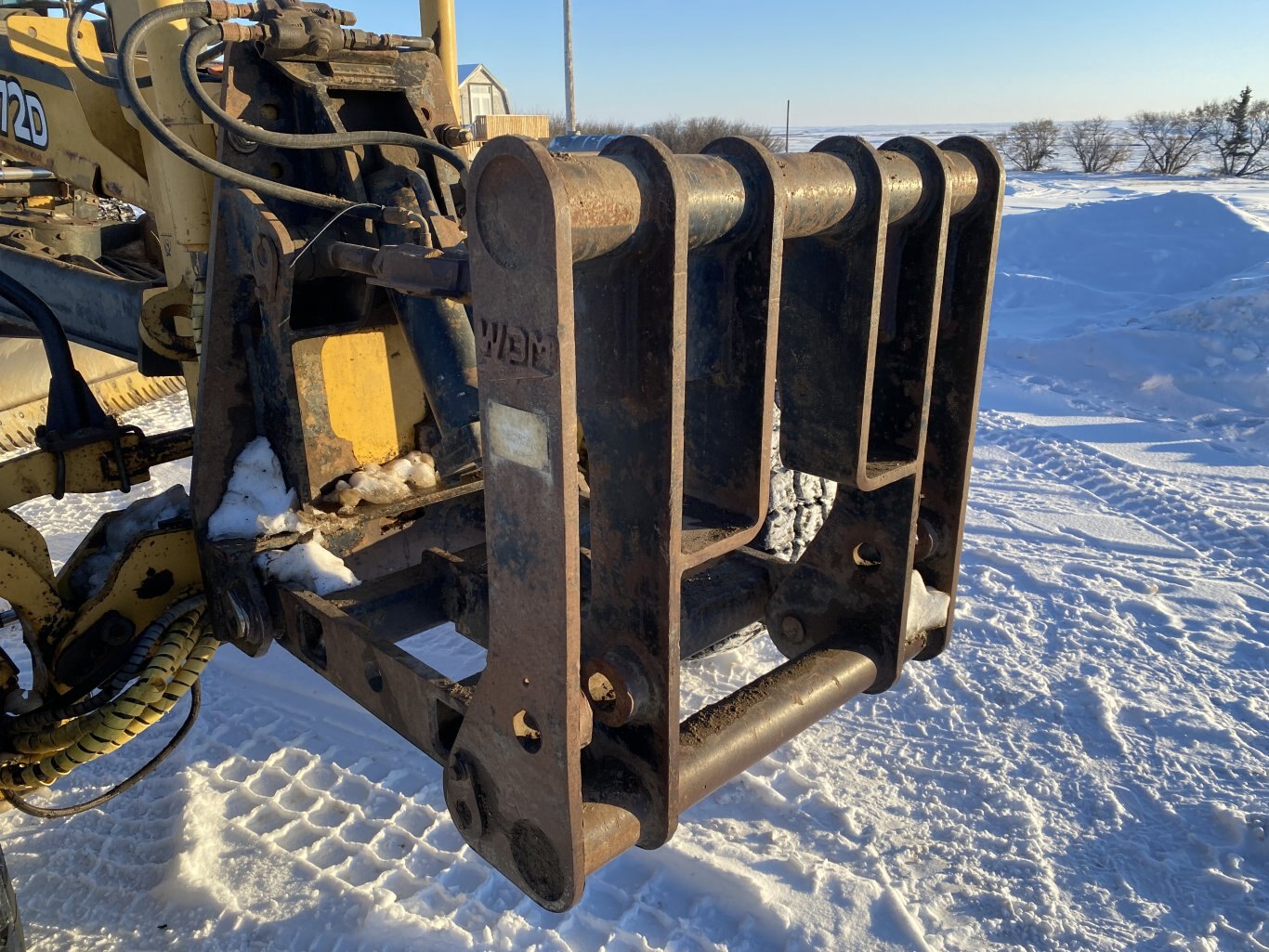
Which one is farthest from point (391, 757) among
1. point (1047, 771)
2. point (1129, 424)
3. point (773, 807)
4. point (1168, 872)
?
point (1129, 424)

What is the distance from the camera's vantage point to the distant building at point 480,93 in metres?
32.8

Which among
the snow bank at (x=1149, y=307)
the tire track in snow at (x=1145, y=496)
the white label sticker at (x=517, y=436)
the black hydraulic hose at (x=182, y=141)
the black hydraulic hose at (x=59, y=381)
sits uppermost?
the black hydraulic hose at (x=182, y=141)

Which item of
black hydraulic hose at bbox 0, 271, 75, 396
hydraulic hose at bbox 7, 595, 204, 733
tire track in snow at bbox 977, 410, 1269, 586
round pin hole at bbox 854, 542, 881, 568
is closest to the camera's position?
round pin hole at bbox 854, 542, 881, 568

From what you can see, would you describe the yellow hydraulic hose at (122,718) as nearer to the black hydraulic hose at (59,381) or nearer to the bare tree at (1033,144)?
the black hydraulic hose at (59,381)

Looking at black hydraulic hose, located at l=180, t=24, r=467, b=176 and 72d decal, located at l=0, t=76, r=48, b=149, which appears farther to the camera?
72d decal, located at l=0, t=76, r=48, b=149

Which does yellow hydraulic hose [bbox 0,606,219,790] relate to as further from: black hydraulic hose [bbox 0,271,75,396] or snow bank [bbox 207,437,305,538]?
black hydraulic hose [bbox 0,271,75,396]

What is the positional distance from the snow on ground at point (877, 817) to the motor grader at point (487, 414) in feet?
1.80

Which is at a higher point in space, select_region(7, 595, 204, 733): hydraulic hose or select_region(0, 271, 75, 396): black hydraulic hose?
select_region(0, 271, 75, 396): black hydraulic hose

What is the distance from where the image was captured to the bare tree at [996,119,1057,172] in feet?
97.2

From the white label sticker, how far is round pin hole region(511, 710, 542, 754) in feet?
1.18

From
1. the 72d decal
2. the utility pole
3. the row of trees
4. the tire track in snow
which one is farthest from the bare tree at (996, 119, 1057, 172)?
the 72d decal

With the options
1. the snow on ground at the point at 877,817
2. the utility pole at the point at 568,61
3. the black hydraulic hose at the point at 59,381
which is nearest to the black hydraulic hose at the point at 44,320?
the black hydraulic hose at the point at 59,381

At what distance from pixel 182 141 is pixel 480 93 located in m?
34.8

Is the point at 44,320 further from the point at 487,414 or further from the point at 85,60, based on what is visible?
the point at 487,414
